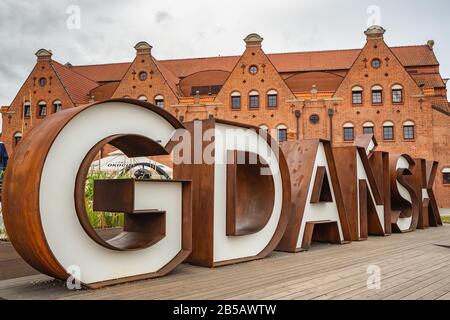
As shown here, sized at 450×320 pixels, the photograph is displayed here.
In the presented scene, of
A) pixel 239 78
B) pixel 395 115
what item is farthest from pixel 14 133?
pixel 395 115

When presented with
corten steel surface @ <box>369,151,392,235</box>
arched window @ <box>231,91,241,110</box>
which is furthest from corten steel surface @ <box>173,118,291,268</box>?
arched window @ <box>231,91,241,110</box>

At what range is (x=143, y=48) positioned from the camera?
33.2 m

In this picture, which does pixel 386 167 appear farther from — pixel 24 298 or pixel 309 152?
pixel 24 298

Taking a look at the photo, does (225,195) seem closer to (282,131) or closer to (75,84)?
(282,131)

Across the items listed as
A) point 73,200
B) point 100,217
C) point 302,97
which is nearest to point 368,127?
point 302,97

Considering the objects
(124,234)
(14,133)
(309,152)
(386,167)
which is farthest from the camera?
(14,133)

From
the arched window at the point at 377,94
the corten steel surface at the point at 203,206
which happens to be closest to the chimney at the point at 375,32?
the arched window at the point at 377,94

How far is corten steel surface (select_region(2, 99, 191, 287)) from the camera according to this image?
4.62m

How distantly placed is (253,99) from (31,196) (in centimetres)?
2729

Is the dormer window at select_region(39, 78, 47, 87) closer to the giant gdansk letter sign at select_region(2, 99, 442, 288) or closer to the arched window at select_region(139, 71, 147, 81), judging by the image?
the arched window at select_region(139, 71, 147, 81)

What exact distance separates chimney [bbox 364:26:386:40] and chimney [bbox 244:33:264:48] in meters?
7.20

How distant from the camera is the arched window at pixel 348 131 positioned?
29.8m
